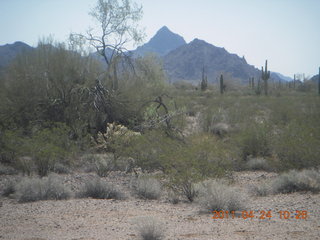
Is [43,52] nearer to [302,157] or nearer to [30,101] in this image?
[30,101]

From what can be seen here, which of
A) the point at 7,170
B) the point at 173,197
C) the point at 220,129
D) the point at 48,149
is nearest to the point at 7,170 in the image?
the point at 7,170

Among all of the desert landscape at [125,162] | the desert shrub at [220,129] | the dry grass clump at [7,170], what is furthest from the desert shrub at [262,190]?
the desert shrub at [220,129]

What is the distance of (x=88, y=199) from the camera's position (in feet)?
27.7

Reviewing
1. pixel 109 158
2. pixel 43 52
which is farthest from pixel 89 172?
pixel 43 52

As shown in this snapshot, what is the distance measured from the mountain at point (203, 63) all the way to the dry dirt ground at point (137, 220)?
132 metres

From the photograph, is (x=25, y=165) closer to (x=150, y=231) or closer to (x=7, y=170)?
(x=7, y=170)

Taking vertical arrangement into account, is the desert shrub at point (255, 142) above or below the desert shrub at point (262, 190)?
above

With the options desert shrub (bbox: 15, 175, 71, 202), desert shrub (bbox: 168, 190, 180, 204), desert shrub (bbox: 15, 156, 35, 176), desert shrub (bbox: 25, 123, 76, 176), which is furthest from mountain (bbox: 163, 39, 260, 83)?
desert shrub (bbox: 15, 175, 71, 202)

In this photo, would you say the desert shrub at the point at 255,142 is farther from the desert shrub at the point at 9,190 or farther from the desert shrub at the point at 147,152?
the desert shrub at the point at 9,190

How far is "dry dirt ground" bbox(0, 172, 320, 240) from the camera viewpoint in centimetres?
566

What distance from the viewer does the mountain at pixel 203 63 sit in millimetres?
145375

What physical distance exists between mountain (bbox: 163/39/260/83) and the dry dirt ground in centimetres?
13162
